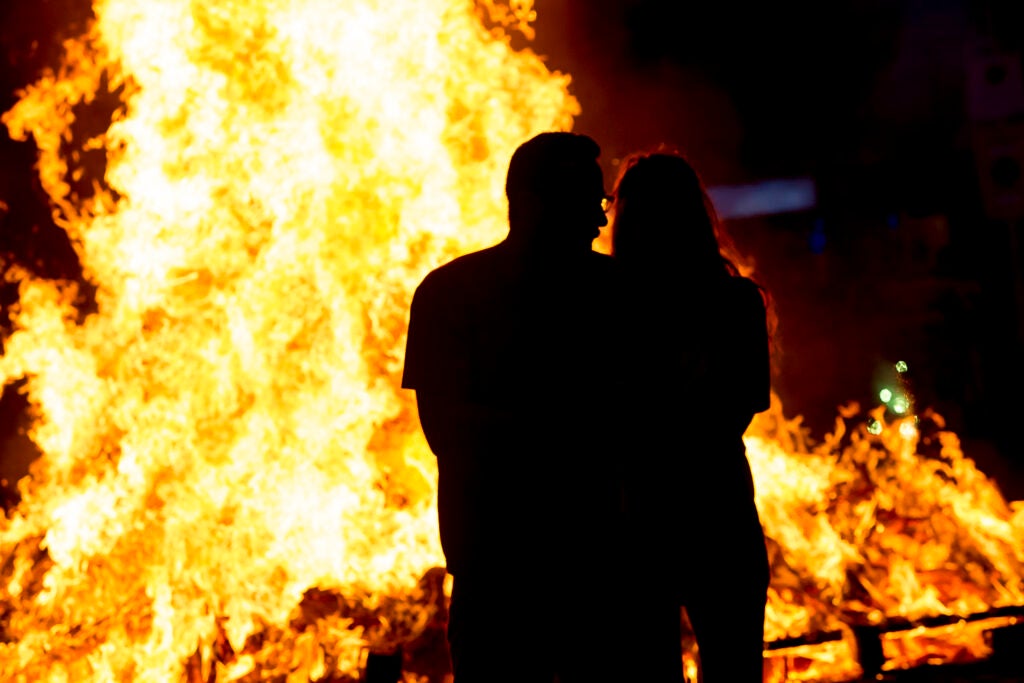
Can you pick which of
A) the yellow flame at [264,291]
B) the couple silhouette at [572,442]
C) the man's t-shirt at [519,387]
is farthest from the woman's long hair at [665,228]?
the yellow flame at [264,291]

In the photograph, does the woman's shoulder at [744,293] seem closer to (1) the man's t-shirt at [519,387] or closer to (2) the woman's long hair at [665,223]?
(2) the woman's long hair at [665,223]

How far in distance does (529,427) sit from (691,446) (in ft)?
1.60

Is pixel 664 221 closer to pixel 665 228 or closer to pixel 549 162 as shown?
pixel 665 228

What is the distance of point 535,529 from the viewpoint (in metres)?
1.89

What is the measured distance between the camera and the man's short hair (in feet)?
6.50

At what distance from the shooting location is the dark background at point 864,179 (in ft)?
36.0

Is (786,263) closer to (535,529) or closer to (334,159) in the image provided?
(334,159)

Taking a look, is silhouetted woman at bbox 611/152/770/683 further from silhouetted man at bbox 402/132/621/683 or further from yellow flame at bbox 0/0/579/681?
yellow flame at bbox 0/0/579/681

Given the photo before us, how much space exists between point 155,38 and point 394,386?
2.63 m

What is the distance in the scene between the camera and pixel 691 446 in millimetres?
2193

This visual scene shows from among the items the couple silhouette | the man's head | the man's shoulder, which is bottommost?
the couple silhouette

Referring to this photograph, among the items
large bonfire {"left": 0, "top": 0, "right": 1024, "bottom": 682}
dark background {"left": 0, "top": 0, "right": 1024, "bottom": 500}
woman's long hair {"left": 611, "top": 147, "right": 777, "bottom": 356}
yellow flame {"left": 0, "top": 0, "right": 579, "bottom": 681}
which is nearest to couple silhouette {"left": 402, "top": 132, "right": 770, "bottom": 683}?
woman's long hair {"left": 611, "top": 147, "right": 777, "bottom": 356}

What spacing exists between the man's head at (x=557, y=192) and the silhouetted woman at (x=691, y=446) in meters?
0.24

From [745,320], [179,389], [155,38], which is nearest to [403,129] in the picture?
[155,38]
